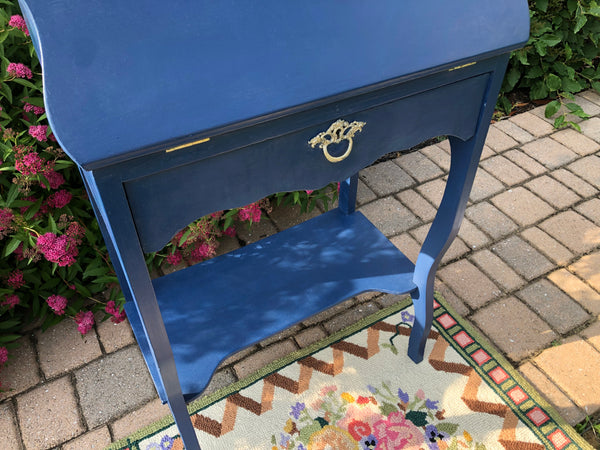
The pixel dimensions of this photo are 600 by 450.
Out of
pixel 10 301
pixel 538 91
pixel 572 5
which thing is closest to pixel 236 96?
pixel 10 301

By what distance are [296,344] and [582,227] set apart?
1847mm

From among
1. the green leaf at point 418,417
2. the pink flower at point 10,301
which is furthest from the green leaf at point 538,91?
the pink flower at point 10,301

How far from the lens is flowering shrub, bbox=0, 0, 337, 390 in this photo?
6.23ft

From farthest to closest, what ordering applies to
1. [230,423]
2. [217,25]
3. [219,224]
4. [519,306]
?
[219,224]
[519,306]
[230,423]
[217,25]

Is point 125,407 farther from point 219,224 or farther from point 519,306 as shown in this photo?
point 519,306

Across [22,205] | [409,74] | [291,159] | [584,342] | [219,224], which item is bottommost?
[584,342]

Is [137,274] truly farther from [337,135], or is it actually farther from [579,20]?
[579,20]

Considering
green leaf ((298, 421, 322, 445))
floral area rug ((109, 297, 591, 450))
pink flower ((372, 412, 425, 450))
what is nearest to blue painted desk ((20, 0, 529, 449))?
floral area rug ((109, 297, 591, 450))

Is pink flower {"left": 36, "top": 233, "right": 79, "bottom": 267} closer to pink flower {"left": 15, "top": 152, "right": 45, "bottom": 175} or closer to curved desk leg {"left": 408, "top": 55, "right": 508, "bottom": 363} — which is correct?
pink flower {"left": 15, "top": 152, "right": 45, "bottom": 175}

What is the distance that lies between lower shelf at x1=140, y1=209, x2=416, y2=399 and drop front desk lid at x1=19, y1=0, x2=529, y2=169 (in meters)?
0.95

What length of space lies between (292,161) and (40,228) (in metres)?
1.34

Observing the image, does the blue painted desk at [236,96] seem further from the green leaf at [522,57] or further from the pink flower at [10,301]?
the green leaf at [522,57]

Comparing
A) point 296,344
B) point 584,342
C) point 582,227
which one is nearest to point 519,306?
point 584,342

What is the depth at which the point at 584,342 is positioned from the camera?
7.41 ft
